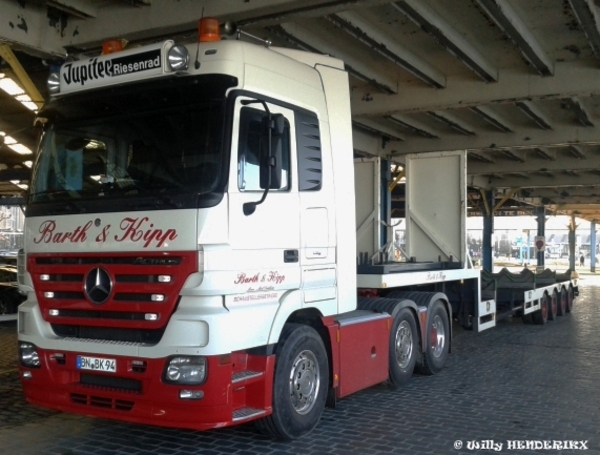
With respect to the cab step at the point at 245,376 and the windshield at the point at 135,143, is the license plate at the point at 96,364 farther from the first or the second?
the windshield at the point at 135,143

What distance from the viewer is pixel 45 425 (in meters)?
6.52

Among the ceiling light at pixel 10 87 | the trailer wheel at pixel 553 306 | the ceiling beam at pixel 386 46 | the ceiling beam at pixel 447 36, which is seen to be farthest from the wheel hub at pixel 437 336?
the ceiling light at pixel 10 87

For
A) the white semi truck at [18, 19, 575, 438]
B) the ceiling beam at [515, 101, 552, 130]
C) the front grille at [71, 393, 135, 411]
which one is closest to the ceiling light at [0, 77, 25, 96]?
the white semi truck at [18, 19, 575, 438]

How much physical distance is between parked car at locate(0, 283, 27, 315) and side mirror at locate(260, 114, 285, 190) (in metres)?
11.6

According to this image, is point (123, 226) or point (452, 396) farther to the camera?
point (452, 396)

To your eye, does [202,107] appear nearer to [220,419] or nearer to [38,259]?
[38,259]

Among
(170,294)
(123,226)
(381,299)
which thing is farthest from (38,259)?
(381,299)

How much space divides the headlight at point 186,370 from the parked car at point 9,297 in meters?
11.4

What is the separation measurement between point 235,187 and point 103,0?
4.97 m

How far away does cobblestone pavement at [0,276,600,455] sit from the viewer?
19.1 feet

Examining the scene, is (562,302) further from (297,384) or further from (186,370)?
(186,370)

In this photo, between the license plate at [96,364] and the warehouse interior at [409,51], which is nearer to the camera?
the license plate at [96,364]

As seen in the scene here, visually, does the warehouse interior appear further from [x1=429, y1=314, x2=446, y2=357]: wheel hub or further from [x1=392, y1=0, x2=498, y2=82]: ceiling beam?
[x1=429, y1=314, x2=446, y2=357]: wheel hub

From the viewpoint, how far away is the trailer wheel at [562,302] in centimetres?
1692
